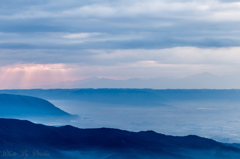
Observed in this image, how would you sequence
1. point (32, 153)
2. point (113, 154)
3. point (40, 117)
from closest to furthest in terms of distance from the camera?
point (32, 153) < point (113, 154) < point (40, 117)

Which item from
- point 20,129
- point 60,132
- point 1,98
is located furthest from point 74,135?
point 1,98

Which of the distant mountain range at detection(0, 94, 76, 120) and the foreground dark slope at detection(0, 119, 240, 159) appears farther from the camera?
the distant mountain range at detection(0, 94, 76, 120)

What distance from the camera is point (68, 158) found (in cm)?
4266

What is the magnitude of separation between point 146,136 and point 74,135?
1150 cm

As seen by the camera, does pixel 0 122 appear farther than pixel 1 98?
No

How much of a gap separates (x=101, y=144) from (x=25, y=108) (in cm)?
10919

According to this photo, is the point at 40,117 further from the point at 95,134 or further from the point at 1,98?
the point at 95,134

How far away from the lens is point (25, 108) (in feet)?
495

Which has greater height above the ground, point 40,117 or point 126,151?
point 40,117

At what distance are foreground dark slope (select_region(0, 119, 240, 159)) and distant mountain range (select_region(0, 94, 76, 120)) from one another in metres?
93.0

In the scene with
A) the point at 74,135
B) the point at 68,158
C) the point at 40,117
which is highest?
the point at 40,117

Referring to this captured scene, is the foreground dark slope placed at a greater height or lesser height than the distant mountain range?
lesser

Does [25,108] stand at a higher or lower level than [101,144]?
higher

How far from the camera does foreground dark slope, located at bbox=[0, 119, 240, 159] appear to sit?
45094 mm
